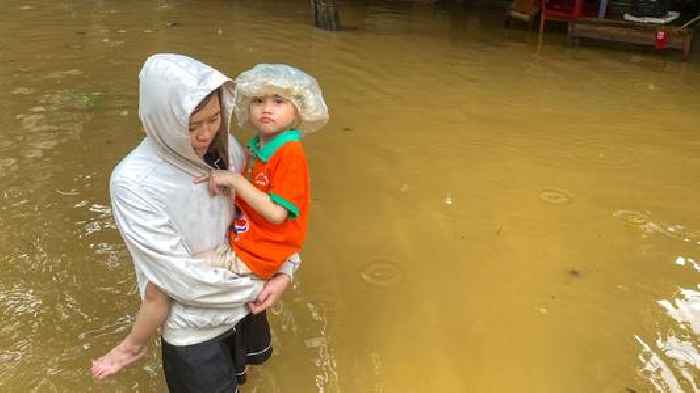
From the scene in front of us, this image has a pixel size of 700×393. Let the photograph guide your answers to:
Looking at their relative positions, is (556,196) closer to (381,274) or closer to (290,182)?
(381,274)

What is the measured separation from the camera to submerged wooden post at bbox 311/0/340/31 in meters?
8.05

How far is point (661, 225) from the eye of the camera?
12.6 feet

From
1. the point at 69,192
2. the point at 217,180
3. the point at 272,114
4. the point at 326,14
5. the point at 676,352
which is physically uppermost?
the point at 272,114

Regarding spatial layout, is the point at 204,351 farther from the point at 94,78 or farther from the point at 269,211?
the point at 94,78

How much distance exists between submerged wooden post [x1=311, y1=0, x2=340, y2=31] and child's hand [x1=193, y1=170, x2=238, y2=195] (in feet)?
21.8

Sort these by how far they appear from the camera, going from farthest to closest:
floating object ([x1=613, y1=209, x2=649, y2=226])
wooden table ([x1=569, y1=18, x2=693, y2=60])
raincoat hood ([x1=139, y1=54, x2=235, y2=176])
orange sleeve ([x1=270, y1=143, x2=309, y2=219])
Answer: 1. wooden table ([x1=569, y1=18, x2=693, y2=60])
2. floating object ([x1=613, y1=209, x2=649, y2=226])
3. orange sleeve ([x1=270, y1=143, x2=309, y2=219])
4. raincoat hood ([x1=139, y1=54, x2=235, y2=176])

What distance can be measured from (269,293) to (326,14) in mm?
6640

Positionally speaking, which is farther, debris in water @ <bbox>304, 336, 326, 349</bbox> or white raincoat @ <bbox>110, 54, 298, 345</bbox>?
debris in water @ <bbox>304, 336, 326, 349</bbox>

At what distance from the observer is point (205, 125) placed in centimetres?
174

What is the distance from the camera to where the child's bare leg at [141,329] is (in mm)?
1757

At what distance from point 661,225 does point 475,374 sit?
1835 millimetres

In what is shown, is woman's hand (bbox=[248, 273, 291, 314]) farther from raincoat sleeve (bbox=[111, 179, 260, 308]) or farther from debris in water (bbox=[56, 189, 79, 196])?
debris in water (bbox=[56, 189, 79, 196])

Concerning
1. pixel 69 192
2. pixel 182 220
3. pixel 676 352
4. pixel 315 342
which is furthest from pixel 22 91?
pixel 676 352

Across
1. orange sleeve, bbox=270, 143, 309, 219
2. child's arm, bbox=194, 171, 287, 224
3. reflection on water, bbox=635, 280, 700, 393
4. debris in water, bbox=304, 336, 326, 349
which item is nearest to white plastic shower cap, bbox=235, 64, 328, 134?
orange sleeve, bbox=270, 143, 309, 219
